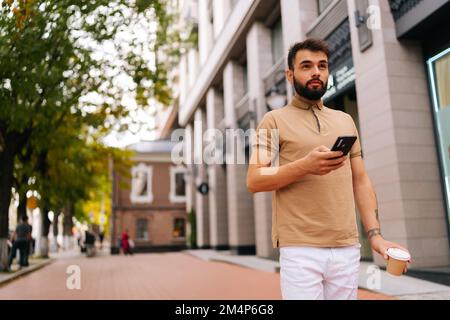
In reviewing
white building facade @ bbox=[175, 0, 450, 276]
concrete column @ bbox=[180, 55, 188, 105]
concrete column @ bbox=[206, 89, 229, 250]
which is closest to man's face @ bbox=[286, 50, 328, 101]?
white building facade @ bbox=[175, 0, 450, 276]

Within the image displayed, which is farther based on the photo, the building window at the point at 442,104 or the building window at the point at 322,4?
the building window at the point at 322,4

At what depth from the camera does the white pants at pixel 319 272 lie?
1871 mm

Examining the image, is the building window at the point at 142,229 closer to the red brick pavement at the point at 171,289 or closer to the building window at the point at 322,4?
the red brick pavement at the point at 171,289

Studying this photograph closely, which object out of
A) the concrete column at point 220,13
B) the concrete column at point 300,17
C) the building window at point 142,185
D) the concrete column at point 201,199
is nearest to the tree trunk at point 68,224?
the building window at point 142,185

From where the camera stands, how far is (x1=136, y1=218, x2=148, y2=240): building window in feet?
111

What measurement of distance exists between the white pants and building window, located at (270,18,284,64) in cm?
1634

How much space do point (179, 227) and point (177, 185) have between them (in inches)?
139

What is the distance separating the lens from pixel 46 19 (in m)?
9.77

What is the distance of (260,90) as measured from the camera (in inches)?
702

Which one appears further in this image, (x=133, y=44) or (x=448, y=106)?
(x=133, y=44)
